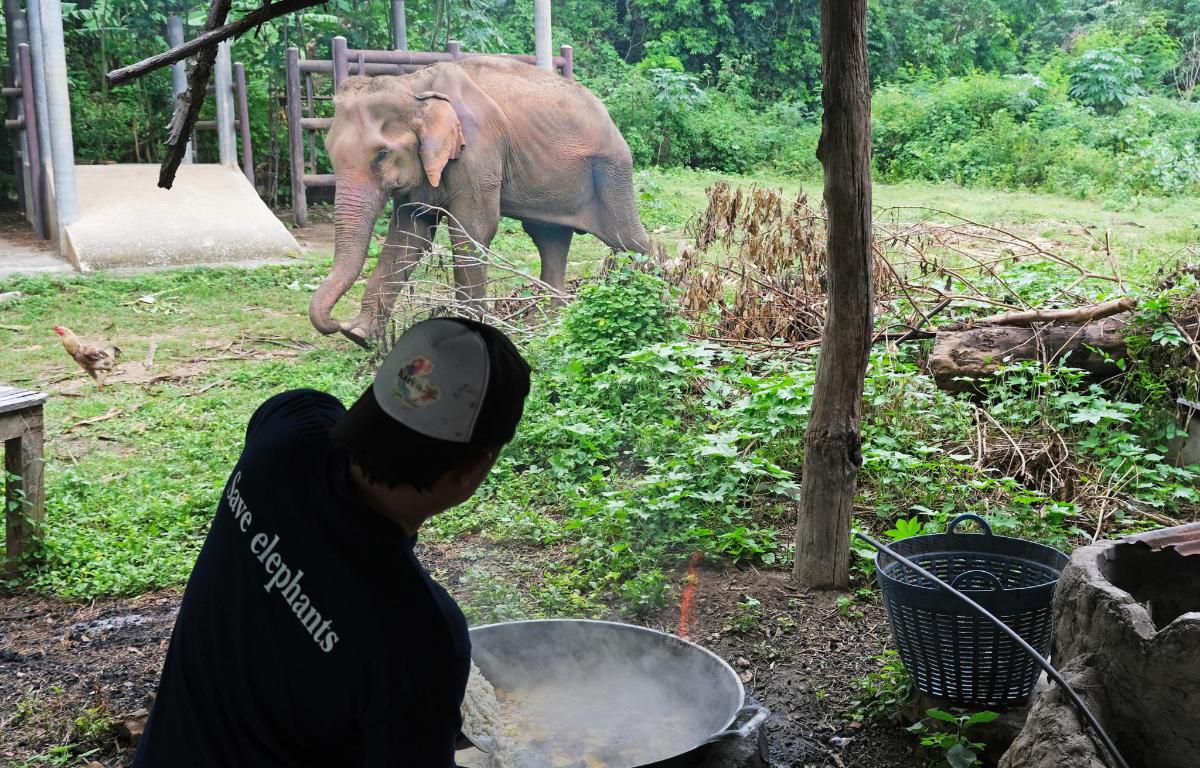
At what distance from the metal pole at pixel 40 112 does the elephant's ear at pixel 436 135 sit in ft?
20.5

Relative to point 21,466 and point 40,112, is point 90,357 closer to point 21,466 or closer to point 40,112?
point 21,466

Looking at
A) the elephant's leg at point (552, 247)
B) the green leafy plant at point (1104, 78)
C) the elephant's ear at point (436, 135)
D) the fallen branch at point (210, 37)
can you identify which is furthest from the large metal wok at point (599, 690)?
the green leafy plant at point (1104, 78)

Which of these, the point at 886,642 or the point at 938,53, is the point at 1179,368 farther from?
the point at 938,53

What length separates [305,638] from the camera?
5.40 ft

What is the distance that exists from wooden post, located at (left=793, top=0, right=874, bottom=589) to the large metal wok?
4.69 ft

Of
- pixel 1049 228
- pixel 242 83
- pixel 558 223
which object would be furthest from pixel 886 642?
pixel 242 83

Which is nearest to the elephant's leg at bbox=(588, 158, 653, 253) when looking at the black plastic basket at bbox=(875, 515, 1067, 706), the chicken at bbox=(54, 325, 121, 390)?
the chicken at bbox=(54, 325, 121, 390)

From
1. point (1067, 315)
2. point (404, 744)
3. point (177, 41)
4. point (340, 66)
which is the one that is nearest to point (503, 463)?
point (1067, 315)

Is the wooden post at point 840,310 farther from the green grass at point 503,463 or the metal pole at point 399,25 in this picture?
the metal pole at point 399,25

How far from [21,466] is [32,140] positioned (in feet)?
35.3

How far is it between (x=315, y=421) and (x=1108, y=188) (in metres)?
18.3

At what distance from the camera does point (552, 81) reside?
430 inches

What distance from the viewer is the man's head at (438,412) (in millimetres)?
1642

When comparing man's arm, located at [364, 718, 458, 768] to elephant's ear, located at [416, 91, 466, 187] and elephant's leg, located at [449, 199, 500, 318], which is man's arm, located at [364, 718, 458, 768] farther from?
elephant's ear, located at [416, 91, 466, 187]
